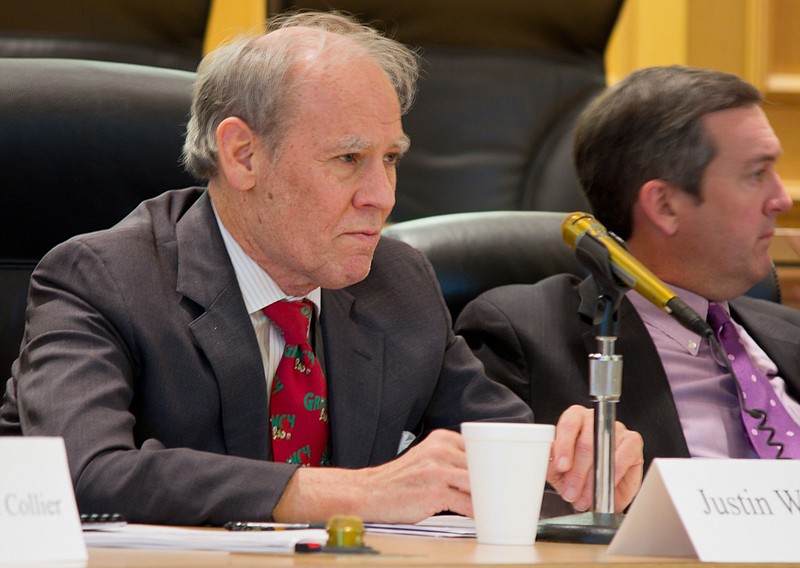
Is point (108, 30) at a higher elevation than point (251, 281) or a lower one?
higher

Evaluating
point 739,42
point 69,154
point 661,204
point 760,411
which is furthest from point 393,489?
point 739,42

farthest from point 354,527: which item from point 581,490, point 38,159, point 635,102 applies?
point 635,102

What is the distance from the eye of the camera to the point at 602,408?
48.7 inches

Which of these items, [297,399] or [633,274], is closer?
[633,274]

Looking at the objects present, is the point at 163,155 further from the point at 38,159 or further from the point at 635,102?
the point at 635,102

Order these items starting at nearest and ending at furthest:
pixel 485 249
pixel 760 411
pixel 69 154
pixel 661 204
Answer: pixel 69 154 → pixel 760 411 → pixel 485 249 → pixel 661 204

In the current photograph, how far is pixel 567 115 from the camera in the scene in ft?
8.94

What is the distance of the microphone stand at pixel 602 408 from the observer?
3.72 ft

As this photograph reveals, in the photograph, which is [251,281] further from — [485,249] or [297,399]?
[485,249]

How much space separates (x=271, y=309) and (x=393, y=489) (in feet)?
1.52

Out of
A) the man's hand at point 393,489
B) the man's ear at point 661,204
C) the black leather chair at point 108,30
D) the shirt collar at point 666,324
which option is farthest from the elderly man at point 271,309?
the black leather chair at point 108,30

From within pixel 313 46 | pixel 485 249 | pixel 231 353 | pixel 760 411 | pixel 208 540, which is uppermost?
pixel 313 46

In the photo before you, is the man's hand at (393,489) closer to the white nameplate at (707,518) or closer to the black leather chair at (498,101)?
the white nameplate at (707,518)

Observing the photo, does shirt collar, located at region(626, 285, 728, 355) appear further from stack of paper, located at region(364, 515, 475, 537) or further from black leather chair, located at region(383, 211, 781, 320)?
stack of paper, located at region(364, 515, 475, 537)
